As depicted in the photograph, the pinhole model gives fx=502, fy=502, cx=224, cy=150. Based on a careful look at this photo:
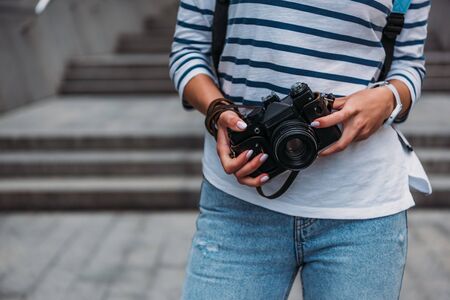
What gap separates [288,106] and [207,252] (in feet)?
1.24

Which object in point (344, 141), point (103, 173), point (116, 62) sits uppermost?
point (344, 141)

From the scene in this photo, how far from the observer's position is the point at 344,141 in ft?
3.17

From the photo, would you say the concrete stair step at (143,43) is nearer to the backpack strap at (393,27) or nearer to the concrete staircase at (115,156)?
the concrete staircase at (115,156)

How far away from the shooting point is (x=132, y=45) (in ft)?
27.5

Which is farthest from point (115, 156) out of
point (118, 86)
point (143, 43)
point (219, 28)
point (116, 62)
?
point (143, 43)

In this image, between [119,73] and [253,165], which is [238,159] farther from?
[119,73]

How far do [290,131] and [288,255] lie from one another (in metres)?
0.29

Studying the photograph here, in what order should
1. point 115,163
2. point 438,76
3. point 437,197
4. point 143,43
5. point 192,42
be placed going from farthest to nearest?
1. point 143,43
2. point 438,76
3. point 115,163
4. point 437,197
5. point 192,42

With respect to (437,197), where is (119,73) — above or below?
above

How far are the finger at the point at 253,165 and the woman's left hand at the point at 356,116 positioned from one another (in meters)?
0.11

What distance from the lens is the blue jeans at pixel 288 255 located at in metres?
1.02

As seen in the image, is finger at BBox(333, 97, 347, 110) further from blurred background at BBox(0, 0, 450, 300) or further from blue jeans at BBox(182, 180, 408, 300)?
blurred background at BBox(0, 0, 450, 300)

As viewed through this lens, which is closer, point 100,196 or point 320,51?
point 320,51

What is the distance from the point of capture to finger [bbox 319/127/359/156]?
0.97 metres
